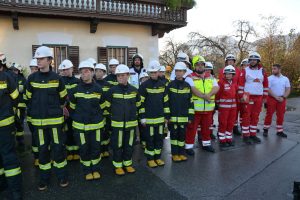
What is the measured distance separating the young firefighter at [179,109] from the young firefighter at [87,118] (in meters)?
1.54

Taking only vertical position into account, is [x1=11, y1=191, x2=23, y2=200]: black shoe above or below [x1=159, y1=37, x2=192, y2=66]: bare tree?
below

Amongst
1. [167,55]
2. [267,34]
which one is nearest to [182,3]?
[267,34]

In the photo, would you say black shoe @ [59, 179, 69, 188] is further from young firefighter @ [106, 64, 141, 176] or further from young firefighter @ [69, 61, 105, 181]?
young firefighter @ [106, 64, 141, 176]

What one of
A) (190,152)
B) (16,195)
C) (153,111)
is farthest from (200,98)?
(16,195)

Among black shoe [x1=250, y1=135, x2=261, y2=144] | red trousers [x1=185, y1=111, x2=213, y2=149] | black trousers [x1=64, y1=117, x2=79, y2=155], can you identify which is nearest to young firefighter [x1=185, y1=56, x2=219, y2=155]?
red trousers [x1=185, y1=111, x2=213, y2=149]

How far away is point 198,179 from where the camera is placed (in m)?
5.15

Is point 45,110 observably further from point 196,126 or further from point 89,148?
point 196,126

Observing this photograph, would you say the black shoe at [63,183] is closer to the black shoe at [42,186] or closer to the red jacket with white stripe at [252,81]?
the black shoe at [42,186]

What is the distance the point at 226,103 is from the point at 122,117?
2894mm

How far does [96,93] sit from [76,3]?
26.7 ft

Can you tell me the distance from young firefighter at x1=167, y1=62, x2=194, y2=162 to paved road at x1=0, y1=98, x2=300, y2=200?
0.43 meters

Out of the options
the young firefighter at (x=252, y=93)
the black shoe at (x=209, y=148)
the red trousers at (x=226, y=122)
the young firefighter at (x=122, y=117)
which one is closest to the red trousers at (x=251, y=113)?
the young firefighter at (x=252, y=93)

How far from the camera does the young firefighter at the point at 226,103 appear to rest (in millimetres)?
6980

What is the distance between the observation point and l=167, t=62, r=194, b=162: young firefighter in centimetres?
595
